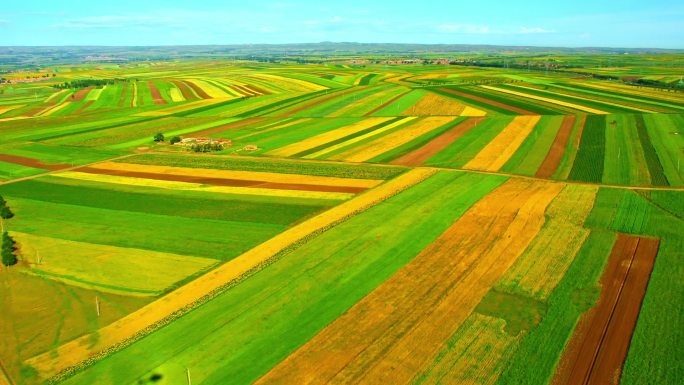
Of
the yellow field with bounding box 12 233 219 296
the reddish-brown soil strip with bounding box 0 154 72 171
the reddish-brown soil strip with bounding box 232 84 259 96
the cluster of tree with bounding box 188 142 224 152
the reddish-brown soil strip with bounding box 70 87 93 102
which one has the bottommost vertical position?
the yellow field with bounding box 12 233 219 296

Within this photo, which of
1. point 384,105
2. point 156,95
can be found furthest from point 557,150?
point 156,95

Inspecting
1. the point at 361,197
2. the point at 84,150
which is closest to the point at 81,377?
the point at 361,197

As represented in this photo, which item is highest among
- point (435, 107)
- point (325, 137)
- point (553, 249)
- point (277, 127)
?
point (435, 107)

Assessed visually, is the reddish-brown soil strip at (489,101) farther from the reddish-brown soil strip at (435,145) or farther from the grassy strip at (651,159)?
the grassy strip at (651,159)

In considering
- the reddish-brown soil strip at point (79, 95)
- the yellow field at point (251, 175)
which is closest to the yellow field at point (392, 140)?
the yellow field at point (251, 175)

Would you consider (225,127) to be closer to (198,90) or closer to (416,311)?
(198,90)

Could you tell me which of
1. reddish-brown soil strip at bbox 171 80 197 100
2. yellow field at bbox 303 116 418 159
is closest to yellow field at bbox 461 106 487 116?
yellow field at bbox 303 116 418 159

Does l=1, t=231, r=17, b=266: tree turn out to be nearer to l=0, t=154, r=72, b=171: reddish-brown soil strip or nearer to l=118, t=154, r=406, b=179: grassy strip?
l=118, t=154, r=406, b=179: grassy strip
